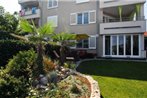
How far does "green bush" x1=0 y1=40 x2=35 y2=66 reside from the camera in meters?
19.4

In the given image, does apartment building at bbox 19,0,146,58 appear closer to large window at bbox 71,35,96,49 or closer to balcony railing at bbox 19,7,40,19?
large window at bbox 71,35,96,49

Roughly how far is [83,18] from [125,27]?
23.2 feet

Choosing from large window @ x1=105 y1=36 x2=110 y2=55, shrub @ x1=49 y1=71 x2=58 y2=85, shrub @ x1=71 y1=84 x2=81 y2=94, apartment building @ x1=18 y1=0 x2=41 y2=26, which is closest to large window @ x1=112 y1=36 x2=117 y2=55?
large window @ x1=105 y1=36 x2=110 y2=55

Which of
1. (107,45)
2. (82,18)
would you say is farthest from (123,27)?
(82,18)

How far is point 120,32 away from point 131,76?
13.6 meters

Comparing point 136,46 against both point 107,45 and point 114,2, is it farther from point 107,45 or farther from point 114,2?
point 114,2

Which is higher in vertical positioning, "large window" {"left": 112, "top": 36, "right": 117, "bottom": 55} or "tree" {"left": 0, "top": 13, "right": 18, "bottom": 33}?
"tree" {"left": 0, "top": 13, "right": 18, "bottom": 33}

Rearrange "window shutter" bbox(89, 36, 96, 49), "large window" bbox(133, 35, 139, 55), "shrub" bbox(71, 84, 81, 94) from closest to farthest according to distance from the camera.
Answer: "shrub" bbox(71, 84, 81, 94) → "large window" bbox(133, 35, 139, 55) → "window shutter" bbox(89, 36, 96, 49)

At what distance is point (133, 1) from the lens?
104ft

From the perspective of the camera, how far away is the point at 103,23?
110 feet

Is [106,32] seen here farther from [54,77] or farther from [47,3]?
[54,77]

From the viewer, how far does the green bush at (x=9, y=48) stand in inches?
765

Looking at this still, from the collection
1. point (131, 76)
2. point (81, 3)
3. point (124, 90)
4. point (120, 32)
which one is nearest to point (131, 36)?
point (120, 32)

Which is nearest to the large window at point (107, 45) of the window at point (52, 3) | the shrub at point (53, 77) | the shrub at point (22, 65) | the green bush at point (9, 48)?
the window at point (52, 3)
